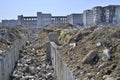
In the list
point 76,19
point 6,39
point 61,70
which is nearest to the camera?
point 61,70

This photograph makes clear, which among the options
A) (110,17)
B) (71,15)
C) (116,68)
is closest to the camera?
(116,68)

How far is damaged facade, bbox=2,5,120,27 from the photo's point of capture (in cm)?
6980

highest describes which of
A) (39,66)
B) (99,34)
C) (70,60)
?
(99,34)

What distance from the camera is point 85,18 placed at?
9150cm

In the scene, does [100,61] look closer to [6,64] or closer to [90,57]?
[90,57]

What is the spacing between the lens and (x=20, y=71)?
1886 centimetres

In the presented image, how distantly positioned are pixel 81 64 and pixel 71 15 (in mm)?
92455

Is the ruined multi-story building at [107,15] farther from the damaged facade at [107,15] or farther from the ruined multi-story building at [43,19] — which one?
the ruined multi-story building at [43,19]

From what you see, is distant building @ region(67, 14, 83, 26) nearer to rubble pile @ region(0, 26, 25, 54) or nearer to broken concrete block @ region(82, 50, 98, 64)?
rubble pile @ region(0, 26, 25, 54)

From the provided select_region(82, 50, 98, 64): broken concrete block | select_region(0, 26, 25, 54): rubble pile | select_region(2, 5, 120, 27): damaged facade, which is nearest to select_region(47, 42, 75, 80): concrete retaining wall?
select_region(82, 50, 98, 64): broken concrete block

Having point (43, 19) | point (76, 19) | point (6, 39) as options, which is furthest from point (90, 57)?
point (43, 19)

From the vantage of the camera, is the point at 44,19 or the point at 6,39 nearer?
the point at 6,39

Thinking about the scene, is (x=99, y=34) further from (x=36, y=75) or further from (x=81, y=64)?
(x=36, y=75)

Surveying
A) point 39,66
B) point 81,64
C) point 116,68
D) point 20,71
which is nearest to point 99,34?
point 81,64
